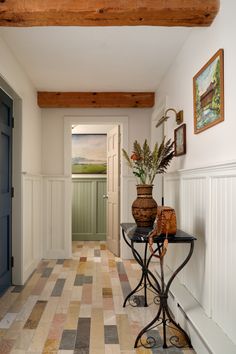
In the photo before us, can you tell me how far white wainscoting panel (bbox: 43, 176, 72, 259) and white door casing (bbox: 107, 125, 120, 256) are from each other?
2.33 feet

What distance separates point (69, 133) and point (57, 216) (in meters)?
1.25

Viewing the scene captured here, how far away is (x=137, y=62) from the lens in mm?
3443

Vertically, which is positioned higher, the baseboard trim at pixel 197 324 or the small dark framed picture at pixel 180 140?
the small dark framed picture at pixel 180 140

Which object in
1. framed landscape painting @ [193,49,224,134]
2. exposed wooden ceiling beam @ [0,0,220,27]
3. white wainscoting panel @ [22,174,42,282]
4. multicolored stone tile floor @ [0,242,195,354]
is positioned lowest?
multicolored stone tile floor @ [0,242,195,354]

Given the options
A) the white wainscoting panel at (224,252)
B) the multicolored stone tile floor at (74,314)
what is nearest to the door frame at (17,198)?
the multicolored stone tile floor at (74,314)

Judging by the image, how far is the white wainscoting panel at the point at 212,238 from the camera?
1830 millimetres

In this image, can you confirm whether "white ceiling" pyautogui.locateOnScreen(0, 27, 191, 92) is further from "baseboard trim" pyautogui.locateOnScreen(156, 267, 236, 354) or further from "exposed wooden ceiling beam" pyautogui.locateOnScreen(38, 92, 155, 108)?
"baseboard trim" pyautogui.locateOnScreen(156, 267, 236, 354)

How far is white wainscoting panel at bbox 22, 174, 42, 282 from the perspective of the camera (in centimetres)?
371

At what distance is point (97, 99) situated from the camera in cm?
455

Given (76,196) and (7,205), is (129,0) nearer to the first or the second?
(7,205)

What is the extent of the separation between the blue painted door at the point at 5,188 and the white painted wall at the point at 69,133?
4.36 ft

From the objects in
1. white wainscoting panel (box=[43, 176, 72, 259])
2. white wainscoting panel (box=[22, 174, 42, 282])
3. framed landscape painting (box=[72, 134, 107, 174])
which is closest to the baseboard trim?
white wainscoting panel (box=[22, 174, 42, 282])

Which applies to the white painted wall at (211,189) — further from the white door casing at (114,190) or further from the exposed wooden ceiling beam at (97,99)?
the white door casing at (114,190)

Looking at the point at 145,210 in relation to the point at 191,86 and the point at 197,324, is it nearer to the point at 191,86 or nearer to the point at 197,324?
the point at 197,324
